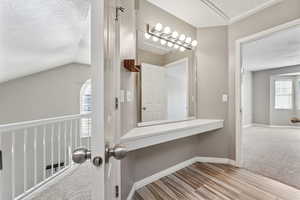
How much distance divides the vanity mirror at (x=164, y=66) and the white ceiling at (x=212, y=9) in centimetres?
12

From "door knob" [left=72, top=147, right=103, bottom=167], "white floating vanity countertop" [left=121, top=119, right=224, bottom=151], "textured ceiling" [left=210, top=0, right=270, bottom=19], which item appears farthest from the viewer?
"textured ceiling" [left=210, top=0, right=270, bottom=19]

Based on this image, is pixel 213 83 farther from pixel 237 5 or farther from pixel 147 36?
pixel 147 36

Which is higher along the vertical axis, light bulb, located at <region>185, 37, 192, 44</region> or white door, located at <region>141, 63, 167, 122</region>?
light bulb, located at <region>185, 37, 192, 44</region>

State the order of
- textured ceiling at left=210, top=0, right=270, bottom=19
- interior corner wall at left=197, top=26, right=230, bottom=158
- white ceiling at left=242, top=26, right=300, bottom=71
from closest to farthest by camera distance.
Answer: textured ceiling at left=210, top=0, right=270, bottom=19
interior corner wall at left=197, top=26, right=230, bottom=158
white ceiling at left=242, top=26, right=300, bottom=71

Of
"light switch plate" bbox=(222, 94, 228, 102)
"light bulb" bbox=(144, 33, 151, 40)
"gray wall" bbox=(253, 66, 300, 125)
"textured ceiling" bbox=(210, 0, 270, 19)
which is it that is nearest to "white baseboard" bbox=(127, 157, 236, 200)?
"light switch plate" bbox=(222, 94, 228, 102)

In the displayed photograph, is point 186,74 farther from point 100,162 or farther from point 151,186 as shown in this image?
point 100,162

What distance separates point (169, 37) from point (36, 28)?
6.09 feet

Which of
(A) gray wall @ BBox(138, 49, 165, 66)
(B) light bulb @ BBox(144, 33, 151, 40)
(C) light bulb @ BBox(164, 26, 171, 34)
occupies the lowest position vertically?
(A) gray wall @ BBox(138, 49, 165, 66)

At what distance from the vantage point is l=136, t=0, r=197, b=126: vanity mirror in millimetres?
2154

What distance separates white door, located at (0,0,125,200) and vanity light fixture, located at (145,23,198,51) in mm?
1208

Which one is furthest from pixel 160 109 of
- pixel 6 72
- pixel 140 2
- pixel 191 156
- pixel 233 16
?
pixel 6 72

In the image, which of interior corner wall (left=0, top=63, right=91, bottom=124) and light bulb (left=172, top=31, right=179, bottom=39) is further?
interior corner wall (left=0, top=63, right=91, bottom=124)

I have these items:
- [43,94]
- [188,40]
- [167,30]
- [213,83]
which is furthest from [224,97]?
[43,94]

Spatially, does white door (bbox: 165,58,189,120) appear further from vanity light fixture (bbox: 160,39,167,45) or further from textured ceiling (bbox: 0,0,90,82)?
textured ceiling (bbox: 0,0,90,82)
